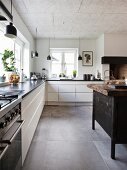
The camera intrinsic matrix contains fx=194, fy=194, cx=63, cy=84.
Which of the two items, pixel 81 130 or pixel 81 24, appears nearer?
pixel 81 130

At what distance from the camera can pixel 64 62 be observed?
7.70 metres

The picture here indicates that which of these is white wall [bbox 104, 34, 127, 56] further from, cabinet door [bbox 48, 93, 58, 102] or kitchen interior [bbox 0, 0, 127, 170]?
cabinet door [bbox 48, 93, 58, 102]

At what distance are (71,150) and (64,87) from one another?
156 inches

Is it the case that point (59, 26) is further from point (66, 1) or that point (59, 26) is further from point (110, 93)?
point (110, 93)

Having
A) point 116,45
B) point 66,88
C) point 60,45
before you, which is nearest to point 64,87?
point 66,88

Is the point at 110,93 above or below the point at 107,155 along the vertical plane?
above

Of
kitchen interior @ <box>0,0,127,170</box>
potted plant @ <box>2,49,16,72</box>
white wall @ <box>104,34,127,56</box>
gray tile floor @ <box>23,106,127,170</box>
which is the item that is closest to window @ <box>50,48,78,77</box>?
kitchen interior @ <box>0,0,127,170</box>

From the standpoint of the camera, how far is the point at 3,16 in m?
2.66

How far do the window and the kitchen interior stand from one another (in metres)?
0.04

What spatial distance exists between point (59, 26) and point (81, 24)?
0.66 metres

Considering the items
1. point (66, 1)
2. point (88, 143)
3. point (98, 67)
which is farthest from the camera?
point (98, 67)

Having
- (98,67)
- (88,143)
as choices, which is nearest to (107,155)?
(88,143)

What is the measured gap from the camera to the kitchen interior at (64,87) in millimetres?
2275

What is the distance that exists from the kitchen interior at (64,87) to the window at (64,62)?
4cm
